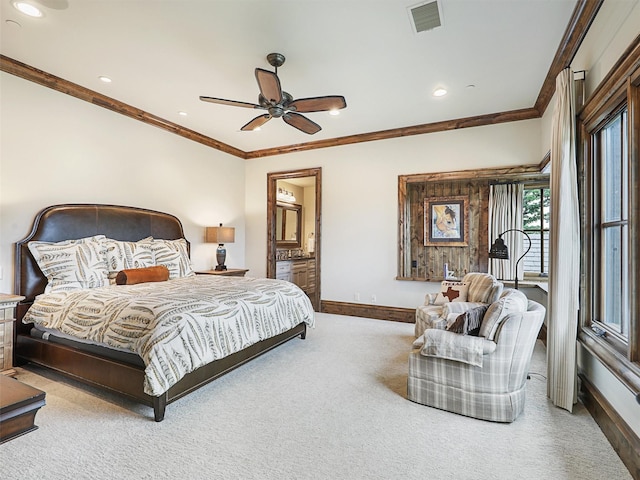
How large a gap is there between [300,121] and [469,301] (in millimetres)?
2728

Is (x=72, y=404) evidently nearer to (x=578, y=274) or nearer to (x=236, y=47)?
(x=236, y=47)

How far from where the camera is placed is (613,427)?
6.60 ft

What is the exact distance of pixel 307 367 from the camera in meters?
3.27

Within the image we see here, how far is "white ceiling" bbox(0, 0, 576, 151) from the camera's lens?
256 centimetres

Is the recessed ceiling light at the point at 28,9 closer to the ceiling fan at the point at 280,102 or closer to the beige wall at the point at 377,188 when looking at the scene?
the ceiling fan at the point at 280,102

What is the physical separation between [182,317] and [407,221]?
3868 mm

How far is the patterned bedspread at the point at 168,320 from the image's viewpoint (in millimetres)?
2303

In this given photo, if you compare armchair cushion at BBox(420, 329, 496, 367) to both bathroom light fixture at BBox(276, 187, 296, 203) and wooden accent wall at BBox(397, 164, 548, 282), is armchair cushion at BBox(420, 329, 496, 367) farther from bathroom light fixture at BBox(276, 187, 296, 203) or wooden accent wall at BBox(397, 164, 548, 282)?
bathroom light fixture at BBox(276, 187, 296, 203)

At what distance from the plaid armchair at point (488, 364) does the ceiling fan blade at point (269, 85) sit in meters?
2.37

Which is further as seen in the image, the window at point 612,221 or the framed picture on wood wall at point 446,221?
the framed picture on wood wall at point 446,221

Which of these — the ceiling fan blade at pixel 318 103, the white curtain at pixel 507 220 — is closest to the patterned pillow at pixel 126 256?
the ceiling fan blade at pixel 318 103

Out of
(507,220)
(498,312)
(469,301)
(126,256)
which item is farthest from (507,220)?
(126,256)

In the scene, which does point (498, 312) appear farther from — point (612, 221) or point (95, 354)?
point (95, 354)

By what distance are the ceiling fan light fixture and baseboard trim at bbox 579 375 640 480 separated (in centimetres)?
311
